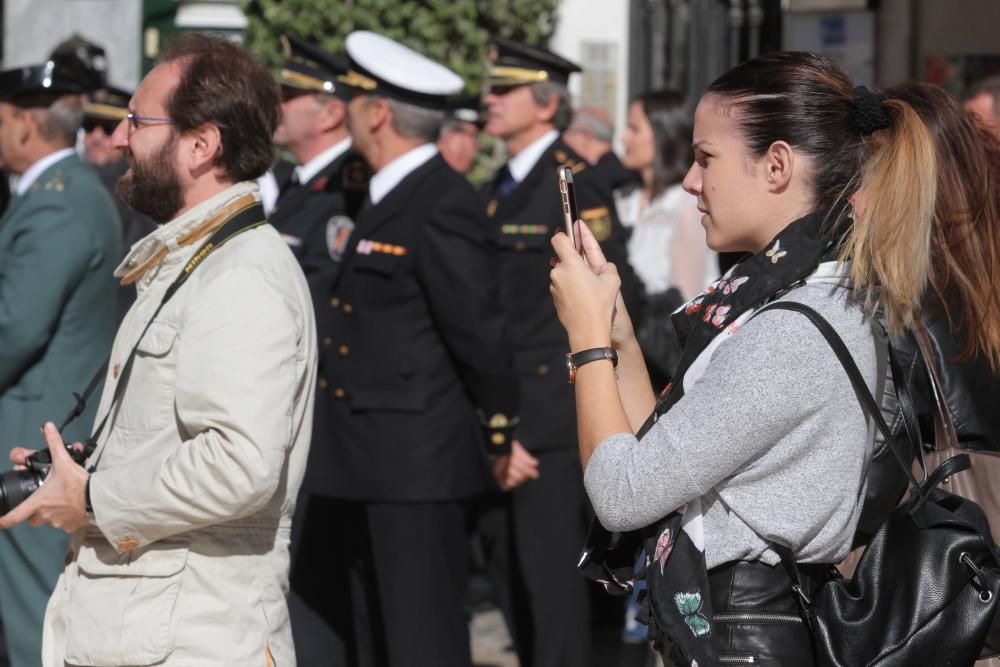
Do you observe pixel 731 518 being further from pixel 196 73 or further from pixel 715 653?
pixel 196 73

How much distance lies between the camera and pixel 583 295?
7.71 feet

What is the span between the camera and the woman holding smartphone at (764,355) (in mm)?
2195

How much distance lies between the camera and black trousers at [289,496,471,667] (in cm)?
A: 423

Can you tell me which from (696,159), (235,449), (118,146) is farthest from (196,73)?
(696,159)

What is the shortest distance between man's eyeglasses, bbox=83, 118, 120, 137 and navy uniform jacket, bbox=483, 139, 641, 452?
2901mm

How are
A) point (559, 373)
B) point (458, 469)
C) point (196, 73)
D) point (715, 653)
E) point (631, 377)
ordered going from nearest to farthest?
point (715, 653) → point (631, 377) → point (196, 73) → point (458, 469) → point (559, 373)

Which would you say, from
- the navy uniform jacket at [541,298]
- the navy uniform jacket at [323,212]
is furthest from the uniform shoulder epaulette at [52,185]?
the navy uniform jacket at [541,298]

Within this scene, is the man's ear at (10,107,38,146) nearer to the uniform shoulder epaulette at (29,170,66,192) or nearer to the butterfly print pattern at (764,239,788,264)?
the uniform shoulder epaulette at (29,170,66,192)

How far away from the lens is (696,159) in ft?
8.05

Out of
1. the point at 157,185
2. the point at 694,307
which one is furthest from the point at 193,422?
the point at 694,307

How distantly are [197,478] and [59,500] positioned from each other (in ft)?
0.99

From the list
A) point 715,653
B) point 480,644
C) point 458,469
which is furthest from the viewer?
point 480,644

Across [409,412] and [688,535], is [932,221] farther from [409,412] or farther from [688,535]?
[409,412]

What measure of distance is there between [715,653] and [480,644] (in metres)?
4.28
